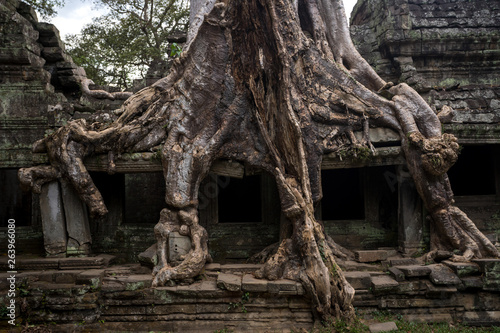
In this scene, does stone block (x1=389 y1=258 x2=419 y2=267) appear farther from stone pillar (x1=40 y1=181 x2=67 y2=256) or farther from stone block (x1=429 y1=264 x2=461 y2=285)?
stone pillar (x1=40 y1=181 x2=67 y2=256)

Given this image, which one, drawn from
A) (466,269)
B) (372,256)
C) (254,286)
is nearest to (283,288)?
(254,286)

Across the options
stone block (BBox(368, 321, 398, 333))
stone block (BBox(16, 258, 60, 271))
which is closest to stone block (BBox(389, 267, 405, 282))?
stone block (BBox(368, 321, 398, 333))

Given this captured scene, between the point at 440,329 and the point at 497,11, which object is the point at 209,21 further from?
the point at 497,11

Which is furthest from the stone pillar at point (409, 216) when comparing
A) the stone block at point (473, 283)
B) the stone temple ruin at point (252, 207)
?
the stone block at point (473, 283)

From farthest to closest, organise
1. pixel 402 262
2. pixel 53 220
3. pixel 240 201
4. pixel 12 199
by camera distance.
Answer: pixel 12 199 < pixel 240 201 < pixel 53 220 < pixel 402 262

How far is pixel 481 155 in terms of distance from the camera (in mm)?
8141

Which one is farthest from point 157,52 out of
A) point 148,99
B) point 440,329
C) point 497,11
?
point 440,329

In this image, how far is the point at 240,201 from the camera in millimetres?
9359

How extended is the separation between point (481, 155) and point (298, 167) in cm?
452

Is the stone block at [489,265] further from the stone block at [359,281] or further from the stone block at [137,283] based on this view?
the stone block at [137,283]

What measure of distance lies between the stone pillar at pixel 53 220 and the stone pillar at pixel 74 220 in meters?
0.08

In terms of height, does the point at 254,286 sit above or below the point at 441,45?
below

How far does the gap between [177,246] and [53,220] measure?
203cm

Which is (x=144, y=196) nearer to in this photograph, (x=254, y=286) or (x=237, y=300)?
(x=237, y=300)
